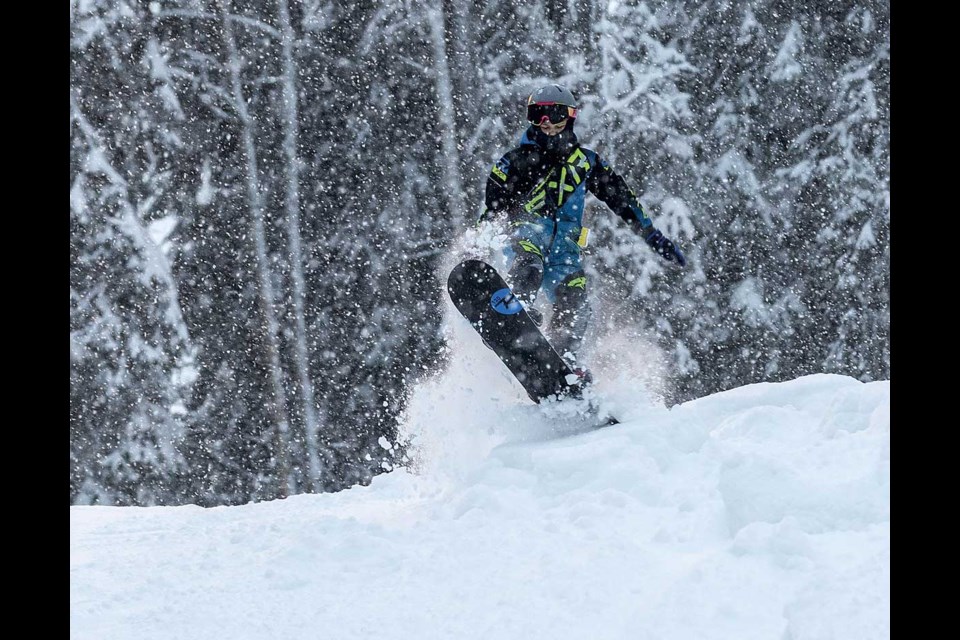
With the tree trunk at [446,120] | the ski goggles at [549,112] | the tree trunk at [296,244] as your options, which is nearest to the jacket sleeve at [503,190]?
the ski goggles at [549,112]

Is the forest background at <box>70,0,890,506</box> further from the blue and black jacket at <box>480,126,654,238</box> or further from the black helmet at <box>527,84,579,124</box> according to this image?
the black helmet at <box>527,84,579,124</box>

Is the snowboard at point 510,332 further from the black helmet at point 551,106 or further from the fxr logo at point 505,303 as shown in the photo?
the black helmet at point 551,106

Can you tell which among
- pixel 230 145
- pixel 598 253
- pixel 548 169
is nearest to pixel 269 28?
pixel 230 145

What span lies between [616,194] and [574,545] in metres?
3.09

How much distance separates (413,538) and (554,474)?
0.76m

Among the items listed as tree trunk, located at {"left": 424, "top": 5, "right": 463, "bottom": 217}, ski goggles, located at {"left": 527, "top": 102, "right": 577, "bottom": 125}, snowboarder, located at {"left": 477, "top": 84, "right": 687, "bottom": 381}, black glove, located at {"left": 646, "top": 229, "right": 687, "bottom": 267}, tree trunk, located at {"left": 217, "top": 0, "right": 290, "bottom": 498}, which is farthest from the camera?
tree trunk, located at {"left": 217, "top": 0, "right": 290, "bottom": 498}

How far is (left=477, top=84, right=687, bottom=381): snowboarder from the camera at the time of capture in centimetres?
607

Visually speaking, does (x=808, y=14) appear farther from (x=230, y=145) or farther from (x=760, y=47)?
(x=230, y=145)

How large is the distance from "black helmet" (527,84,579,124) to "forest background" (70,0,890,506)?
8206 mm

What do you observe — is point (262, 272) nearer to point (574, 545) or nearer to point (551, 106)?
point (551, 106)

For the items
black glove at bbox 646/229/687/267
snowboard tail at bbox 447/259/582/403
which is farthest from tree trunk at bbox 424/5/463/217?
snowboard tail at bbox 447/259/582/403

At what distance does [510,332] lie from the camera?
5.69m

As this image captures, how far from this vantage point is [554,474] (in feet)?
14.8

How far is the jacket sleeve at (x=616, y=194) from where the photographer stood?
20.5 feet
